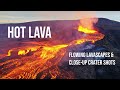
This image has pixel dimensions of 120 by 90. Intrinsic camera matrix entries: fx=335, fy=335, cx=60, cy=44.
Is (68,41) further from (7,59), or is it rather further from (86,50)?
(7,59)

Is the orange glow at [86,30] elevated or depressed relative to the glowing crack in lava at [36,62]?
elevated

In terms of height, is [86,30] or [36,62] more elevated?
[86,30]

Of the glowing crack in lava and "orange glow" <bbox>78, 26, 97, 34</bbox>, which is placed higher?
"orange glow" <bbox>78, 26, 97, 34</bbox>

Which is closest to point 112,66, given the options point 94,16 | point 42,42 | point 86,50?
point 86,50
